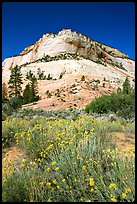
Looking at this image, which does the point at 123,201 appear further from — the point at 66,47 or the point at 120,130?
the point at 66,47

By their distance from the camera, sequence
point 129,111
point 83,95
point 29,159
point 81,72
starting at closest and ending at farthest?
point 29,159 → point 129,111 → point 83,95 → point 81,72

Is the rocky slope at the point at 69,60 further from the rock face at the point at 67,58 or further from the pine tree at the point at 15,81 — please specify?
the pine tree at the point at 15,81

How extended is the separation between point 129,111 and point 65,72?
30072 mm

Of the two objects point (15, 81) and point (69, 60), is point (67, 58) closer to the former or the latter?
point (69, 60)

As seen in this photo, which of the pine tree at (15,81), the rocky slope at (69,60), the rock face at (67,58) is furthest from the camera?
the rock face at (67,58)

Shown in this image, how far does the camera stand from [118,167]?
2.42 metres

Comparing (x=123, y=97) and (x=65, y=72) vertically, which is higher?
(x=65, y=72)

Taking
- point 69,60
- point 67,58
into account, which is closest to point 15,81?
point 69,60

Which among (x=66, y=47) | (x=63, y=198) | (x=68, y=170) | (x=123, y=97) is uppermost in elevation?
(x=66, y=47)

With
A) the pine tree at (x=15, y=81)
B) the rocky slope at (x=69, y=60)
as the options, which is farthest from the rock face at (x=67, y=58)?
the pine tree at (x=15, y=81)

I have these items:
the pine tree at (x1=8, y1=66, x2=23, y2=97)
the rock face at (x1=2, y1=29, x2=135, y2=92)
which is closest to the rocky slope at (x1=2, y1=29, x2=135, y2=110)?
the rock face at (x1=2, y1=29, x2=135, y2=92)

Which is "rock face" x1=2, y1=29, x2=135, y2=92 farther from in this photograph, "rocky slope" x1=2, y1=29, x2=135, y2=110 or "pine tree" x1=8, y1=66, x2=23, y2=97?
"pine tree" x1=8, y1=66, x2=23, y2=97

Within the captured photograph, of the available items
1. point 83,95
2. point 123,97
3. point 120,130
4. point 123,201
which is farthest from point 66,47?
point 123,201

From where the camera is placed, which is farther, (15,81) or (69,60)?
(69,60)
